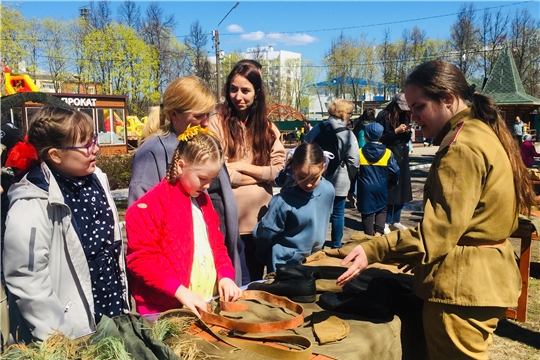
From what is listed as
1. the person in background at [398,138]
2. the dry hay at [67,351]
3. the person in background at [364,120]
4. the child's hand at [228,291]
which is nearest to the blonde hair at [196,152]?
the child's hand at [228,291]

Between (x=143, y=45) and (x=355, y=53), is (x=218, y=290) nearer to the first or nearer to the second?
(x=143, y=45)

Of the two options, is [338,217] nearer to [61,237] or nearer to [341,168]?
[341,168]

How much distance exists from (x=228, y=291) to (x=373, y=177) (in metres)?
4.36

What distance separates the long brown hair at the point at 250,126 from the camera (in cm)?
325

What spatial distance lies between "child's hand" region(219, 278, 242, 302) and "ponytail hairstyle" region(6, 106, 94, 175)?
0.92 meters

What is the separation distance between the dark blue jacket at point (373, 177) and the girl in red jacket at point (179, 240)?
13.2 ft

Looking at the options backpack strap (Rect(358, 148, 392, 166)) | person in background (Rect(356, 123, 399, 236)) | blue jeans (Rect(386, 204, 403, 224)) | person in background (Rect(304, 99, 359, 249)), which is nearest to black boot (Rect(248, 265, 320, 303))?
person in background (Rect(304, 99, 359, 249))

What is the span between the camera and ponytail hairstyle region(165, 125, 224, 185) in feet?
7.34

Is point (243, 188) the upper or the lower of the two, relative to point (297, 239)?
upper

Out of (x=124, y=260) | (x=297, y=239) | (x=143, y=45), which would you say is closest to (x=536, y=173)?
(x=297, y=239)

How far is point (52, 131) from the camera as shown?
2129 mm

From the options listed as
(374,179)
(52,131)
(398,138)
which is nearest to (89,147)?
(52,131)

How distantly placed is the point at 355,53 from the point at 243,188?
63.8 metres

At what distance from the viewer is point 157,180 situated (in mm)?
2609
